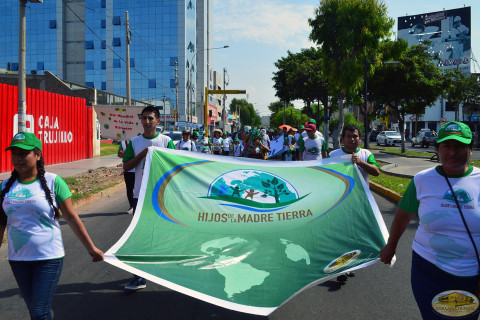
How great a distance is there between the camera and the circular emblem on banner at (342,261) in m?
3.90

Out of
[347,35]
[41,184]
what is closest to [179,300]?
[41,184]

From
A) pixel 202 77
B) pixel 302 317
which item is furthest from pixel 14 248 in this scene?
pixel 202 77

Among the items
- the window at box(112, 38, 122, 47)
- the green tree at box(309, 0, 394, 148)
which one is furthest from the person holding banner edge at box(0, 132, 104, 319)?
the window at box(112, 38, 122, 47)

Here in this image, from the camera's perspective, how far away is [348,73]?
75.7ft

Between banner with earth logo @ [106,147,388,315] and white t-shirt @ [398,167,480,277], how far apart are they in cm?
125

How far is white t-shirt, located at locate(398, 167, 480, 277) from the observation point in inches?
102

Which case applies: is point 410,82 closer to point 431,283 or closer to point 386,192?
point 386,192

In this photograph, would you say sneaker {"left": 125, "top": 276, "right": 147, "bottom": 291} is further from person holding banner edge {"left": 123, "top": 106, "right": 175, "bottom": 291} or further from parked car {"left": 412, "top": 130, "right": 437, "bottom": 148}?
parked car {"left": 412, "top": 130, "right": 437, "bottom": 148}

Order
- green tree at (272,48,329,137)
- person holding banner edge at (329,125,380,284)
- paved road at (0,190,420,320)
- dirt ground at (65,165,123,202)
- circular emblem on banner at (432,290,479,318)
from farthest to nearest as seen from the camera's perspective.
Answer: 1. green tree at (272,48,329,137)
2. dirt ground at (65,165,123,202)
3. person holding banner edge at (329,125,380,284)
4. paved road at (0,190,420,320)
5. circular emblem on banner at (432,290,479,318)

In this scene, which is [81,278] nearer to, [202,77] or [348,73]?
[348,73]

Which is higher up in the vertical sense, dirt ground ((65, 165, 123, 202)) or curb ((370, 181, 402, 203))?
dirt ground ((65, 165, 123, 202))

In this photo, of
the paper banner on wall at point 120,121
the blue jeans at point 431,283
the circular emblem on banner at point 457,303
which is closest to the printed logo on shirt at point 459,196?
the blue jeans at point 431,283

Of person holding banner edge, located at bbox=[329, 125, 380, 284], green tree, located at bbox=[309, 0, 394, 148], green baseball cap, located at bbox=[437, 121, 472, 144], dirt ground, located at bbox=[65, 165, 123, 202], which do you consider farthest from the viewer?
green tree, located at bbox=[309, 0, 394, 148]

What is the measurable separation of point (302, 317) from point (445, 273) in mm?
1725
